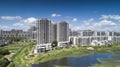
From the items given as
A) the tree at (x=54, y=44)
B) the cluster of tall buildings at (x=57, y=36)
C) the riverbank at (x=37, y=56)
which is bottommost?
the riverbank at (x=37, y=56)

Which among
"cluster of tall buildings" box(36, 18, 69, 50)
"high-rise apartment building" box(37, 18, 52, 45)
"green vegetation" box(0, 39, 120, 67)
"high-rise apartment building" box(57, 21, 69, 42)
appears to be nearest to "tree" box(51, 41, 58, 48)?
"cluster of tall buildings" box(36, 18, 69, 50)

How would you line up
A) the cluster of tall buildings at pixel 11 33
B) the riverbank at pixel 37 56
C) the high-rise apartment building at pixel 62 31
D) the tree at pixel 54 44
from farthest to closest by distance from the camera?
the cluster of tall buildings at pixel 11 33 < the high-rise apartment building at pixel 62 31 < the tree at pixel 54 44 < the riverbank at pixel 37 56

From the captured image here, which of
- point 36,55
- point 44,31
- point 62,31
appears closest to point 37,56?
point 36,55

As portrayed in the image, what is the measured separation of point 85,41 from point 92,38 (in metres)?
1.51

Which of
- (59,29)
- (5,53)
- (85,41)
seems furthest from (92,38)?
(5,53)

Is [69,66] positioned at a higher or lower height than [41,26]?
lower

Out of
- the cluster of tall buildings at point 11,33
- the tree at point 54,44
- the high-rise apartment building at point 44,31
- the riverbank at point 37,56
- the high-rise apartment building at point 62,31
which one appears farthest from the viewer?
the cluster of tall buildings at point 11,33

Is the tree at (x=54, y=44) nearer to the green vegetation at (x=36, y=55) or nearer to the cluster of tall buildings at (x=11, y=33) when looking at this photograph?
the green vegetation at (x=36, y=55)

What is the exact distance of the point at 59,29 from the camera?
1056 inches

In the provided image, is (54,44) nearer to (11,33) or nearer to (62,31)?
(62,31)

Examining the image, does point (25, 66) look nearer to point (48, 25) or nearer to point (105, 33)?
point (48, 25)

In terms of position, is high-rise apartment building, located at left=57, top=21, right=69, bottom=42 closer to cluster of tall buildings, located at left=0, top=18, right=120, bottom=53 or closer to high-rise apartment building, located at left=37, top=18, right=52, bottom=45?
cluster of tall buildings, located at left=0, top=18, right=120, bottom=53

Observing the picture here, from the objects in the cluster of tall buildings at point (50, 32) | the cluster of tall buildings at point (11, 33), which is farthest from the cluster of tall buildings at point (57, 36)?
the cluster of tall buildings at point (11, 33)

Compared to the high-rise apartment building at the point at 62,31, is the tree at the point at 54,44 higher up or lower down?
lower down
